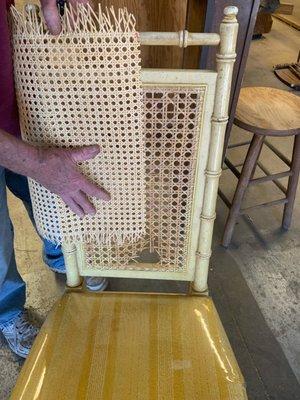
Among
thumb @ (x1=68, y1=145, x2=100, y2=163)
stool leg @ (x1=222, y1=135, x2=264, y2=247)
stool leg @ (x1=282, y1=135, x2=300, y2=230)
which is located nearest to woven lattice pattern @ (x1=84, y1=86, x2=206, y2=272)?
thumb @ (x1=68, y1=145, x2=100, y2=163)

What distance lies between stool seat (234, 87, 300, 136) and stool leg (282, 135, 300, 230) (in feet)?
0.41

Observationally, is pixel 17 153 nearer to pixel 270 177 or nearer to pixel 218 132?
pixel 218 132

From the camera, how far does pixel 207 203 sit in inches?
33.1

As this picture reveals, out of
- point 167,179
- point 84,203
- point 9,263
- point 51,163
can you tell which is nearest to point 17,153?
point 51,163

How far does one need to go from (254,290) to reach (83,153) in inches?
44.7

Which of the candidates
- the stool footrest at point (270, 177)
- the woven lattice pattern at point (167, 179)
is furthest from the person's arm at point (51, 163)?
the stool footrest at point (270, 177)

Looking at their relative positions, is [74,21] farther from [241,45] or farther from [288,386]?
[288,386]

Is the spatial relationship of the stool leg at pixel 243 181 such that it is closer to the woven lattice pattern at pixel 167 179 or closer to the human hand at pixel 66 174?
the woven lattice pattern at pixel 167 179

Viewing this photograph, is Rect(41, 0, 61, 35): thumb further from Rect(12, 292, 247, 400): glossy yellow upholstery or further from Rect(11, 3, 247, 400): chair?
Rect(12, 292, 247, 400): glossy yellow upholstery

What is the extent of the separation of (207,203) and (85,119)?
325 millimetres

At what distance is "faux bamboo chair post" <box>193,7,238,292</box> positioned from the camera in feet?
2.16

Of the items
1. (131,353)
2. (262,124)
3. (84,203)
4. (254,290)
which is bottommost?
(254,290)

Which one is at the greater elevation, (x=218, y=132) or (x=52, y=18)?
(x=52, y=18)

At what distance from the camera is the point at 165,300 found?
3.14 feet
